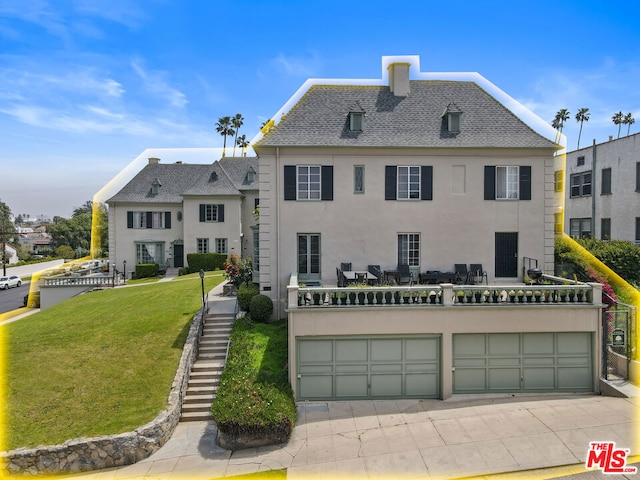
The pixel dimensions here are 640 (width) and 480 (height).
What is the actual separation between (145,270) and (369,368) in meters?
29.0

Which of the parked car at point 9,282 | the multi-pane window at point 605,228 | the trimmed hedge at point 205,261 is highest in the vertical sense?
the multi-pane window at point 605,228

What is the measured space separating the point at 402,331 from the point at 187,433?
748cm

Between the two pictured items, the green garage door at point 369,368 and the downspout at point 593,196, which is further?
the downspout at point 593,196

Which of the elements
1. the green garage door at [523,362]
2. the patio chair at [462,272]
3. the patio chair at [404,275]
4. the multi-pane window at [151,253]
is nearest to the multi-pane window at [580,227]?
the patio chair at [462,272]

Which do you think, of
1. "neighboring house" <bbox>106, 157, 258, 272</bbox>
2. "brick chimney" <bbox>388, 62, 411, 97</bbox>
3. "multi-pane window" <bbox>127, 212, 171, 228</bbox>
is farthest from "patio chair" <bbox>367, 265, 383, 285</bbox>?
"multi-pane window" <bbox>127, 212, 171, 228</bbox>

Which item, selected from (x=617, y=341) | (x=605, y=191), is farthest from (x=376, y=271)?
(x=605, y=191)

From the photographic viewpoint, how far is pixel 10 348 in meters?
17.8

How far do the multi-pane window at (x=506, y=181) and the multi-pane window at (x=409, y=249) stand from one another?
414cm

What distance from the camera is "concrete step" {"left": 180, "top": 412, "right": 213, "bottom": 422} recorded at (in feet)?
44.7

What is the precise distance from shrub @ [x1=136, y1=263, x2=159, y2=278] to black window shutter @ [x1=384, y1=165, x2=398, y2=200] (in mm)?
26615

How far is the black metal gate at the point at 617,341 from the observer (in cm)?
1452

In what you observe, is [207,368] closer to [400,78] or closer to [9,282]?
[400,78]

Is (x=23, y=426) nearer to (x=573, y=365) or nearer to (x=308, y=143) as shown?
(x=308, y=143)

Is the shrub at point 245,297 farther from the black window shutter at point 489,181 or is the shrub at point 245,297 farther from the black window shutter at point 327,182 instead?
the black window shutter at point 489,181
